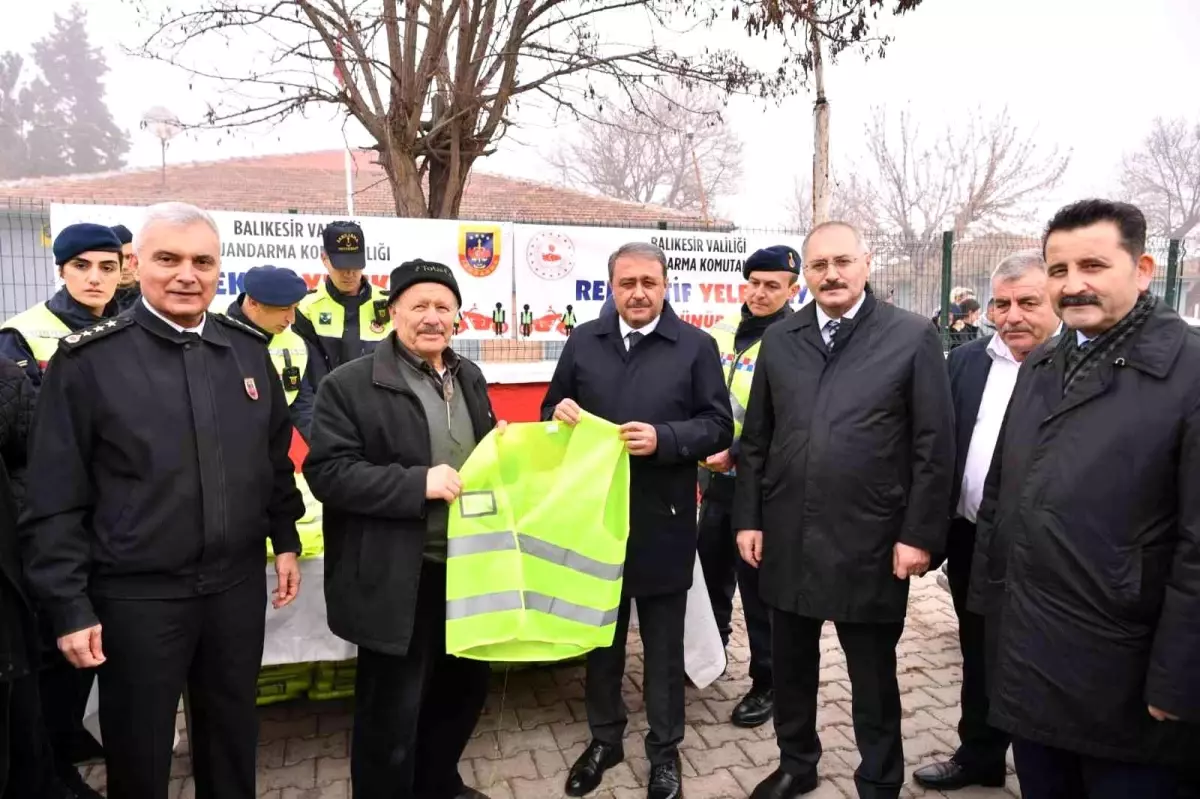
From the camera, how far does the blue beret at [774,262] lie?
396cm

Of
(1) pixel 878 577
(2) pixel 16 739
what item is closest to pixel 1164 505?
(1) pixel 878 577

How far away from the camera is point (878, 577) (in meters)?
2.78

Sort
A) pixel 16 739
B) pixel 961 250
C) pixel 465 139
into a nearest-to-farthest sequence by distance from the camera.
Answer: pixel 16 739 < pixel 465 139 < pixel 961 250

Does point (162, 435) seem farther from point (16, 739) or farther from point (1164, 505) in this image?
point (1164, 505)

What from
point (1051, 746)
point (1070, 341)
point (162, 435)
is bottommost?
point (1051, 746)

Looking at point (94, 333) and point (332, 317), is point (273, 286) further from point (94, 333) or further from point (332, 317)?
point (94, 333)

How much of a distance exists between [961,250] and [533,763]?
9.40m

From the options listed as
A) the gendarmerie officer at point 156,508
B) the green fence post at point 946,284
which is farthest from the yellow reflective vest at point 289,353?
the green fence post at point 946,284

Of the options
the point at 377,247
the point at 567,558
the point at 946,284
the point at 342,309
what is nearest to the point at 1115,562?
the point at 567,558

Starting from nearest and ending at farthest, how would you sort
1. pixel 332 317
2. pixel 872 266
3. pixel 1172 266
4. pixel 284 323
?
pixel 284 323
pixel 332 317
pixel 872 266
pixel 1172 266

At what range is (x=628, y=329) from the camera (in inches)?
129

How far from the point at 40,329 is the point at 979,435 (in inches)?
157

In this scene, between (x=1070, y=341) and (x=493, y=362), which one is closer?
(x=1070, y=341)

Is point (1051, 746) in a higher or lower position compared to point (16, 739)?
higher
